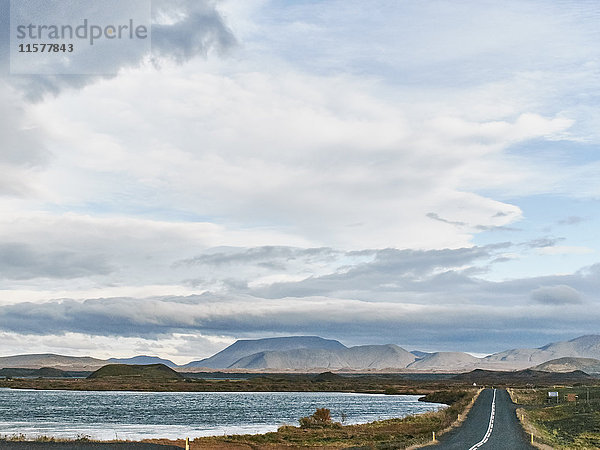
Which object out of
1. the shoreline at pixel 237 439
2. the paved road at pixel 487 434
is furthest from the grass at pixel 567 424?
the shoreline at pixel 237 439

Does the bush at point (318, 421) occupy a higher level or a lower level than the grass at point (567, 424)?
higher

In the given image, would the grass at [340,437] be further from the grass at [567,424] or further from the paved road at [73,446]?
the grass at [567,424]

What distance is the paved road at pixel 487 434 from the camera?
5256 cm

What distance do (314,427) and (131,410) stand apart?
47462 millimetres

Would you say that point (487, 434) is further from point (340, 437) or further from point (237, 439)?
point (237, 439)

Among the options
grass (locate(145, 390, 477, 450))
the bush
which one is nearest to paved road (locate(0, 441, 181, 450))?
grass (locate(145, 390, 477, 450))

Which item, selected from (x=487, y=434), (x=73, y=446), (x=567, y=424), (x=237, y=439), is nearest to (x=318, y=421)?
(x=237, y=439)

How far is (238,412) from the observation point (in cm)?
10656

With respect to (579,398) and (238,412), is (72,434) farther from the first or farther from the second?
(579,398)

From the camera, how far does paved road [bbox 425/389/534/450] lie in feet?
172

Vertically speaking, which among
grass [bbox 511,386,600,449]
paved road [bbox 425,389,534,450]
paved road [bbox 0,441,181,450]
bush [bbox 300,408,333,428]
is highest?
paved road [bbox 0,441,181,450]

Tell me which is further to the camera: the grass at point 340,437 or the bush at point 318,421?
the bush at point 318,421

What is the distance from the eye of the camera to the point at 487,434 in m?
62.3

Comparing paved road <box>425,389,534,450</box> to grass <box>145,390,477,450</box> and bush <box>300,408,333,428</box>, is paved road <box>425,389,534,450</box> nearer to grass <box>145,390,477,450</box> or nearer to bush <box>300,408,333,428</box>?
grass <box>145,390,477,450</box>
